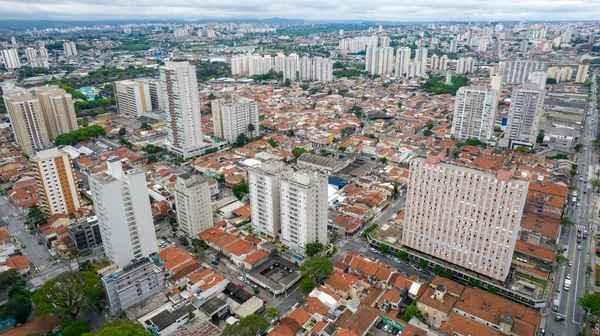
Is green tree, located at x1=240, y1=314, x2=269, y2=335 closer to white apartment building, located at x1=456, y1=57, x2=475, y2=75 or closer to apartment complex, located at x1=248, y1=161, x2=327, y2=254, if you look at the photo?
apartment complex, located at x1=248, y1=161, x2=327, y2=254

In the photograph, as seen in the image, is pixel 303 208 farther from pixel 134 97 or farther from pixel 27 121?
pixel 134 97

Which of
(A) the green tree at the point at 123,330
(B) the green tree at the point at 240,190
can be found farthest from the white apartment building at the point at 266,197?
(A) the green tree at the point at 123,330

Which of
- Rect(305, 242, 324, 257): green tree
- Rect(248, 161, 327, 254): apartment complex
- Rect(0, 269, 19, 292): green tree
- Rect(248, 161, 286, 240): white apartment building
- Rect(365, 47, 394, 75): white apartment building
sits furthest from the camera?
Rect(365, 47, 394, 75): white apartment building

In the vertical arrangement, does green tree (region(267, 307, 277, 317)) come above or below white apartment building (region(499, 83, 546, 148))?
below

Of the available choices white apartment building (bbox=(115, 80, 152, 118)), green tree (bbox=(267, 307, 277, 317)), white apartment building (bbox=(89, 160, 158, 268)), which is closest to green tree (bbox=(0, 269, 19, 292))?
white apartment building (bbox=(89, 160, 158, 268))

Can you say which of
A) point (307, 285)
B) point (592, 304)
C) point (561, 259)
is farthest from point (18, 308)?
point (561, 259)

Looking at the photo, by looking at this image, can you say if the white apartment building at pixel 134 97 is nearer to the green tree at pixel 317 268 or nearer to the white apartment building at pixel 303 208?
the white apartment building at pixel 303 208

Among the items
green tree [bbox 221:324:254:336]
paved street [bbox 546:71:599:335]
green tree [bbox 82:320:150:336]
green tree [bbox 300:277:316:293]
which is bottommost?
paved street [bbox 546:71:599:335]
